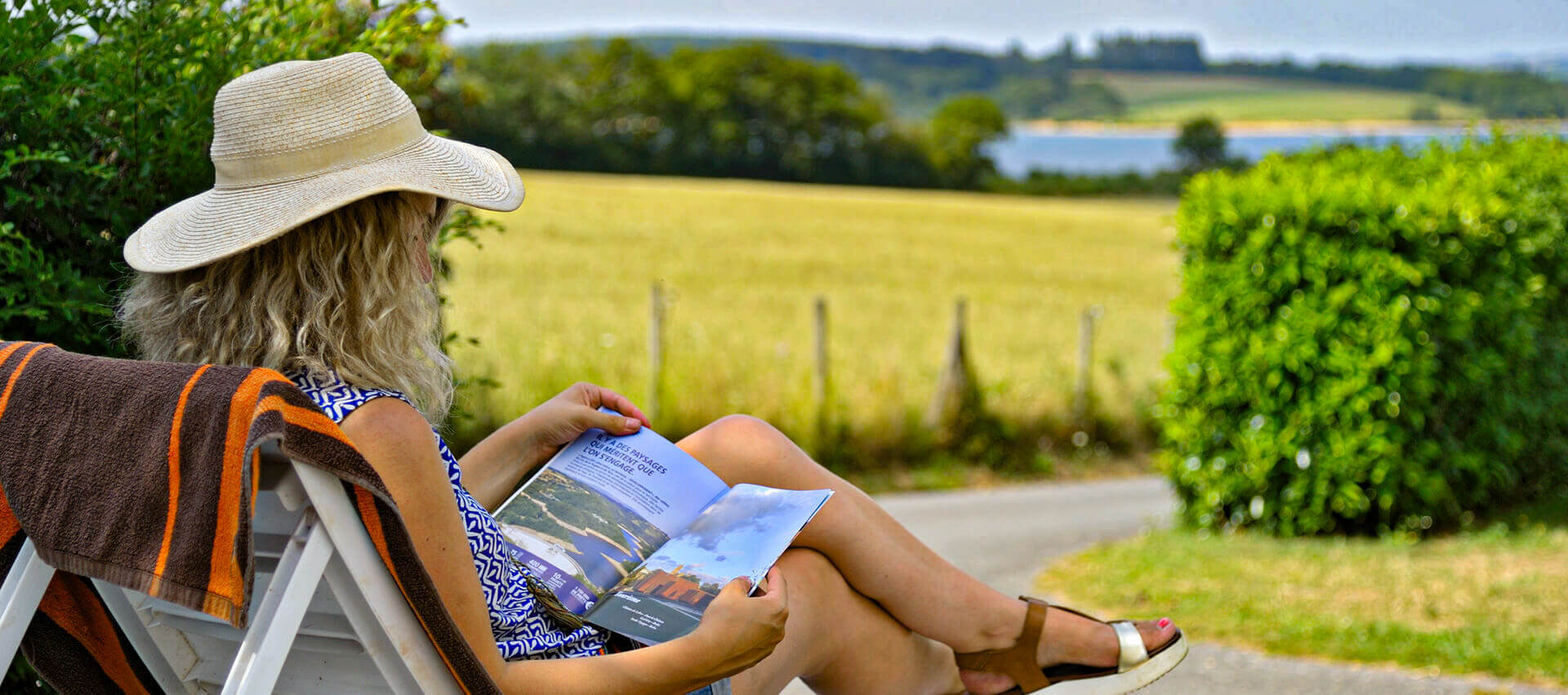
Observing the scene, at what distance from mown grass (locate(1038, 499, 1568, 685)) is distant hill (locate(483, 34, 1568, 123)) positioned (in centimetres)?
6391

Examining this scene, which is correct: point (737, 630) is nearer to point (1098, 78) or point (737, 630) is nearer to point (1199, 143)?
point (1199, 143)

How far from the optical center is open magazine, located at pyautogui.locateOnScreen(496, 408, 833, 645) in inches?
89.0

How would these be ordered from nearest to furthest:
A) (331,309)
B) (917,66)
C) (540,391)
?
1. (331,309)
2. (540,391)
3. (917,66)

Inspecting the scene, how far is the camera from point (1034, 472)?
30.3ft

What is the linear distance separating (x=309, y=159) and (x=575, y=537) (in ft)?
2.71

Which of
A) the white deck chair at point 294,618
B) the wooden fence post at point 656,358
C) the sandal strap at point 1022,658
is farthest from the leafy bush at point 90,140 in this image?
the wooden fence post at point 656,358

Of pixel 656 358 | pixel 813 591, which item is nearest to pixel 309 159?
pixel 813 591

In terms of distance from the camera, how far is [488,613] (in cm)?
195

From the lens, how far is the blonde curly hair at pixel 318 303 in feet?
6.17

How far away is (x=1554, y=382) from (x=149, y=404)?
7.75m

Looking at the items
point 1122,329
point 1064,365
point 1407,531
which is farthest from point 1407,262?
point 1122,329

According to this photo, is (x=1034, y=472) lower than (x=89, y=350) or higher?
lower

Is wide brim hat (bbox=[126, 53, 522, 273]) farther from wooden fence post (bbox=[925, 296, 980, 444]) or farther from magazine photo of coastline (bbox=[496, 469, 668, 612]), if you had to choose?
wooden fence post (bbox=[925, 296, 980, 444])

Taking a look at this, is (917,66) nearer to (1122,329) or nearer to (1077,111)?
(1077,111)
